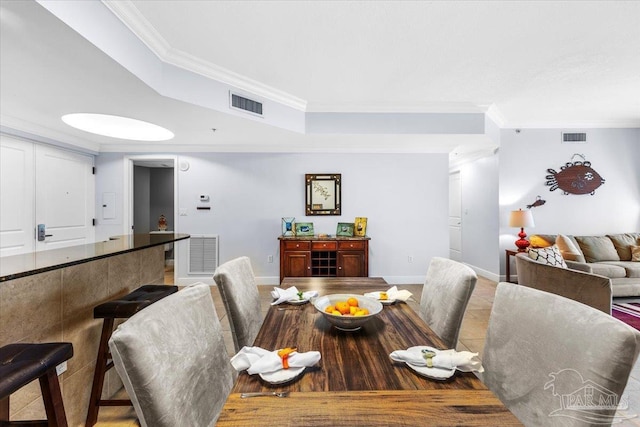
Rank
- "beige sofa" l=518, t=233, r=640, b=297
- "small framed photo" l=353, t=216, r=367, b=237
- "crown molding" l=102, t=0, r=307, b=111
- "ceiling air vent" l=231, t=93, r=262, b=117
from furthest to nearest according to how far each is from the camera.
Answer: "small framed photo" l=353, t=216, r=367, b=237
"beige sofa" l=518, t=233, r=640, b=297
"ceiling air vent" l=231, t=93, r=262, b=117
"crown molding" l=102, t=0, r=307, b=111

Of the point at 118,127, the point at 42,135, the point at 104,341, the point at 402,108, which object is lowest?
the point at 104,341

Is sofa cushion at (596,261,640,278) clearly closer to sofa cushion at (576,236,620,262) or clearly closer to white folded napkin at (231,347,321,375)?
sofa cushion at (576,236,620,262)

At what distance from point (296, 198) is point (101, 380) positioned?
11.0 ft

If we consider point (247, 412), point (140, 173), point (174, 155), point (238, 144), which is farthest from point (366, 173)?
point (140, 173)

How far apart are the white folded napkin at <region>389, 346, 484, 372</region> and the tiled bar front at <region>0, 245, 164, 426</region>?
1536 mm

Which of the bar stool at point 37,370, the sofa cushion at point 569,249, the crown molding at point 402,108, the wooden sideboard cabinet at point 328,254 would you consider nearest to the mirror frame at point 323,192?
the wooden sideboard cabinet at point 328,254

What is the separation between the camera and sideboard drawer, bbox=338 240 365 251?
13.7ft

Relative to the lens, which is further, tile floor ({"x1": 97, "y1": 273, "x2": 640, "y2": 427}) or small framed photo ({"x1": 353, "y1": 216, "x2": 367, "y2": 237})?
small framed photo ({"x1": 353, "y1": 216, "x2": 367, "y2": 237})

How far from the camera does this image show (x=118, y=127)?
12.4 feet

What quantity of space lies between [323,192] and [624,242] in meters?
4.43

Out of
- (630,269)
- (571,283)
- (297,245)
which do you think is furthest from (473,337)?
(630,269)

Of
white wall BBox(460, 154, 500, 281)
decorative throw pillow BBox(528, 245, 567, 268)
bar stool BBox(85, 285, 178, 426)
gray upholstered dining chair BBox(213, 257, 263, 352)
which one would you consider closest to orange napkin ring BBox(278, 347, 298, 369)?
gray upholstered dining chair BBox(213, 257, 263, 352)

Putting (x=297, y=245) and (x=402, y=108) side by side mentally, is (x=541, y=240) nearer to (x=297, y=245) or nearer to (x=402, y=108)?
(x=402, y=108)

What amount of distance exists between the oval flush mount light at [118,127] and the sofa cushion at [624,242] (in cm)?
A: 647
